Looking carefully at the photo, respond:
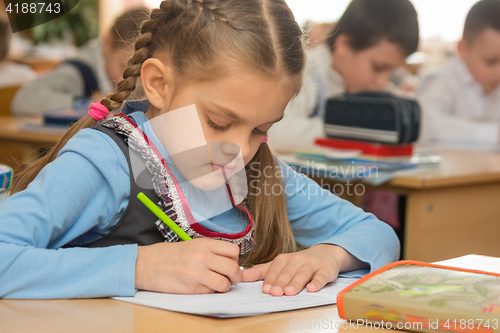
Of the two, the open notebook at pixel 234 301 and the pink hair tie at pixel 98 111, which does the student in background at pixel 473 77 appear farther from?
the open notebook at pixel 234 301

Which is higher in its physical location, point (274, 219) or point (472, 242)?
point (274, 219)

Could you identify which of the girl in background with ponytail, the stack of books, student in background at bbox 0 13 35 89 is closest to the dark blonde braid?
the girl in background with ponytail

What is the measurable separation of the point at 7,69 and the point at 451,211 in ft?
10.4

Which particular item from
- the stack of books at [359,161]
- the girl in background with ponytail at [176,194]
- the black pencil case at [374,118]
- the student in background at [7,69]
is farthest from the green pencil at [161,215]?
the student in background at [7,69]

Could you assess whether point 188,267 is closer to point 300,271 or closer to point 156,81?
point 300,271

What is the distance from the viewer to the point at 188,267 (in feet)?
1.95

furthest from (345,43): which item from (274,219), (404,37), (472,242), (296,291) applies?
(296,291)

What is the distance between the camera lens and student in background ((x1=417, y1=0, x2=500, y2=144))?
8.55 feet

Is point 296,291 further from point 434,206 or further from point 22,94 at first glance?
point 22,94

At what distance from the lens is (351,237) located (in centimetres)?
81

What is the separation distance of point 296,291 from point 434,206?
2.95ft

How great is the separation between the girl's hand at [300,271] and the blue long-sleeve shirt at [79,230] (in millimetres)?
45

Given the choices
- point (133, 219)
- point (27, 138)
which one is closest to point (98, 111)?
point (133, 219)

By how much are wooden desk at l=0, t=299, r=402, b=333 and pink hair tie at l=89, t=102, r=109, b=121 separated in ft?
1.16
